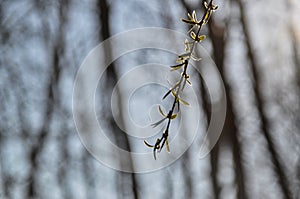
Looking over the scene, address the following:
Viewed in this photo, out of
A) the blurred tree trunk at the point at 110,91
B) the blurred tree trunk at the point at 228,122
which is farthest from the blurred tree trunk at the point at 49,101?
the blurred tree trunk at the point at 228,122

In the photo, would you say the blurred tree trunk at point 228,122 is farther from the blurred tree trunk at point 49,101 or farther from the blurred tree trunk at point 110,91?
the blurred tree trunk at point 49,101

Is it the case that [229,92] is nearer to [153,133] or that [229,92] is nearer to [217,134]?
[217,134]

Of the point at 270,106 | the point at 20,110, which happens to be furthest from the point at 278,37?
the point at 20,110

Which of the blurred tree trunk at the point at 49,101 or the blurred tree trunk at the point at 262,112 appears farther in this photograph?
the blurred tree trunk at the point at 49,101

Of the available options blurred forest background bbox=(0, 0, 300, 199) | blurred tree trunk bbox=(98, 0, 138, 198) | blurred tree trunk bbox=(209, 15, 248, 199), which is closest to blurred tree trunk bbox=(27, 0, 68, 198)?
blurred forest background bbox=(0, 0, 300, 199)

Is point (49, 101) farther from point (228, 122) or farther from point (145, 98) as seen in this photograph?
point (228, 122)

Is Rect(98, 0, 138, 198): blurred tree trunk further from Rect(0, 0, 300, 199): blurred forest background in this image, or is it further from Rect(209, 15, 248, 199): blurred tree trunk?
Rect(209, 15, 248, 199): blurred tree trunk

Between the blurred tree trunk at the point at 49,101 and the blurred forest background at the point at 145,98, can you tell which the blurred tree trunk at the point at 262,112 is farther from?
the blurred tree trunk at the point at 49,101
